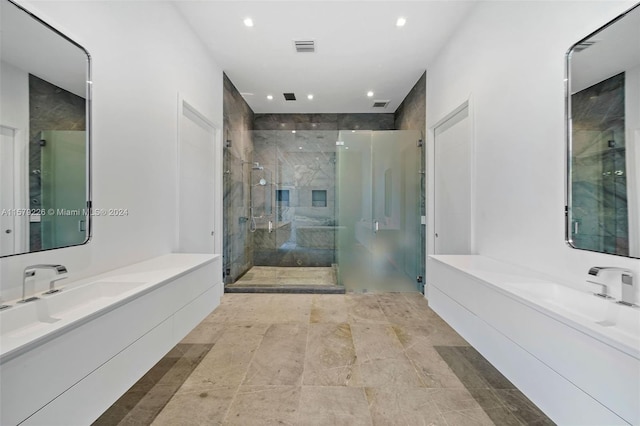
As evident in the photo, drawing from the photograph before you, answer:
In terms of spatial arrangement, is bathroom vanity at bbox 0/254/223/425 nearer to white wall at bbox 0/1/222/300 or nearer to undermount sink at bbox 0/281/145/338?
undermount sink at bbox 0/281/145/338

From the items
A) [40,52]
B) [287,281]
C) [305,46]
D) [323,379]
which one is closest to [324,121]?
[305,46]

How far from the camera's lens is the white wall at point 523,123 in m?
1.43

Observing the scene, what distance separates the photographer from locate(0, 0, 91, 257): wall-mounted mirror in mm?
1096

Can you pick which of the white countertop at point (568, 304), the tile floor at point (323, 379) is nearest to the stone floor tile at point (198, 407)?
the tile floor at point (323, 379)

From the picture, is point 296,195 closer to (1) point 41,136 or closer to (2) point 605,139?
(1) point 41,136

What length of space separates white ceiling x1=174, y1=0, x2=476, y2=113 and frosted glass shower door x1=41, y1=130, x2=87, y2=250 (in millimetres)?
1750

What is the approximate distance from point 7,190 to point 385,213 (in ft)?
11.4

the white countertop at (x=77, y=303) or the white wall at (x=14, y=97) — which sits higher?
the white wall at (x=14, y=97)

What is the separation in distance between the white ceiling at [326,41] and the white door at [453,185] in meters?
0.92

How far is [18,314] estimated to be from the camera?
1.06 metres

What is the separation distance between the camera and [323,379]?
5.91 feet

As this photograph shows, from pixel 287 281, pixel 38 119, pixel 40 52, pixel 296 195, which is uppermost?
pixel 40 52

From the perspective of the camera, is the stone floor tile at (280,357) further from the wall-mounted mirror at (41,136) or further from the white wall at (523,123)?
the white wall at (523,123)

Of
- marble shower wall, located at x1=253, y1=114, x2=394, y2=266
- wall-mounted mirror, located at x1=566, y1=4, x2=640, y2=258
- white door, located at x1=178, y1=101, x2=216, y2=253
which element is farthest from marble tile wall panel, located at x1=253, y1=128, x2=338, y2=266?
wall-mounted mirror, located at x1=566, y1=4, x2=640, y2=258
